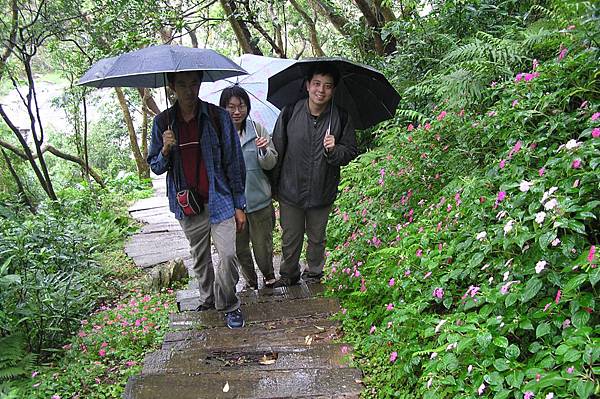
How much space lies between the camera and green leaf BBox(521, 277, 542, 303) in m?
2.18

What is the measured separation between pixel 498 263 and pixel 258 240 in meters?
2.53

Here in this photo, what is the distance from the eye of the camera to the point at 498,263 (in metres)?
2.54

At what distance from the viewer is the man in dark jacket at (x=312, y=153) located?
162 inches

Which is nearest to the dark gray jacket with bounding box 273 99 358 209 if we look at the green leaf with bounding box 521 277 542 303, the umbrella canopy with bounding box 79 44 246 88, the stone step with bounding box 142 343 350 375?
the umbrella canopy with bounding box 79 44 246 88

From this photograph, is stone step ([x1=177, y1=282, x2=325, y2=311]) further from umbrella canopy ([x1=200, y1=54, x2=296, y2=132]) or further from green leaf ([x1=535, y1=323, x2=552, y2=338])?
green leaf ([x1=535, y1=323, x2=552, y2=338])

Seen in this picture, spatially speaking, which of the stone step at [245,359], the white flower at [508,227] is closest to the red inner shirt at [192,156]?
the stone step at [245,359]

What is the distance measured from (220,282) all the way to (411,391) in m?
1.86

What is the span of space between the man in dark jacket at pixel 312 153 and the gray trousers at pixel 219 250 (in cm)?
78

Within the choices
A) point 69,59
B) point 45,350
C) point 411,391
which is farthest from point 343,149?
point 69,59

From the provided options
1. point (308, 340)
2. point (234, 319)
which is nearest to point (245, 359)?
point (308, 340)

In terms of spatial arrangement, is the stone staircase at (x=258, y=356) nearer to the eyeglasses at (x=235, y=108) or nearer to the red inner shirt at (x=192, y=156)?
the red inner shirt at (x=192, y=156)

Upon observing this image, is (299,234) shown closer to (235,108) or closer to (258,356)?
(235,108)

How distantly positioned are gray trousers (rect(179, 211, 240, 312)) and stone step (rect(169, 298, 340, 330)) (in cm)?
13

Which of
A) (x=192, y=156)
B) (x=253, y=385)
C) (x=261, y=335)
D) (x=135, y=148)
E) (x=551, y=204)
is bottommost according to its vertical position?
(x=135, y=148)
